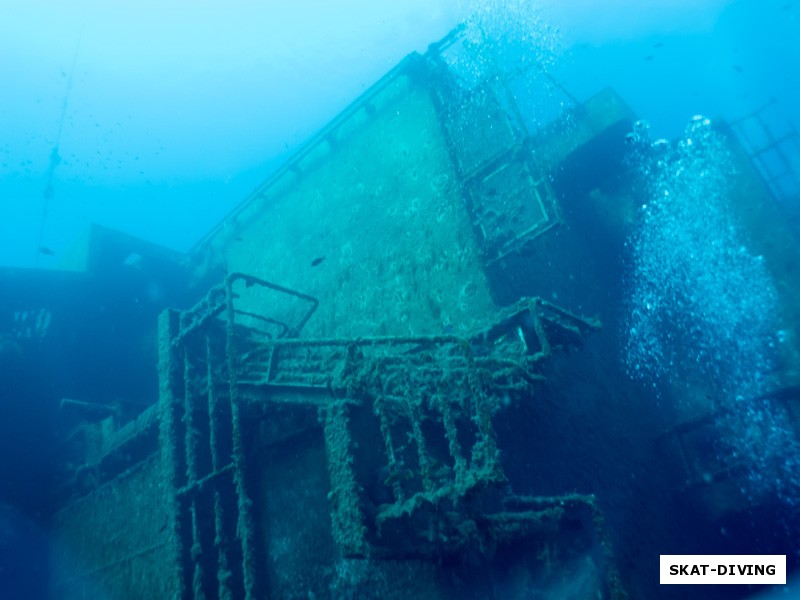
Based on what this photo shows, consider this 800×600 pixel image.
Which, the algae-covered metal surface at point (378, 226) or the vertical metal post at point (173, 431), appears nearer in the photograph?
the vertical metal post at point (173, 431)

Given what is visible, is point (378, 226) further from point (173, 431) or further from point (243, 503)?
point (243, 503)

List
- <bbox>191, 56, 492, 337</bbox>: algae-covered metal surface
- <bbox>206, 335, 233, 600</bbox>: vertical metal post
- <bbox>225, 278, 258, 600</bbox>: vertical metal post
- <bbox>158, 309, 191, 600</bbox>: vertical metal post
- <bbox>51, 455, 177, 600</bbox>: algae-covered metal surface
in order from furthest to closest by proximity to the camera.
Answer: <bbox>191, 56, 492, 337</bbox>: algae-covered metal surface, <bbox>51, 455, 177, 600</bbox>: algae-covered metal surface, <bbox>158, 309, 191, 600</bbox>: vertical metal post, <bbox>206, 335, 233, 600</bbox>: vertical metal post, <bbox>225, 278, 258, 600</bbox>: vertical metal post

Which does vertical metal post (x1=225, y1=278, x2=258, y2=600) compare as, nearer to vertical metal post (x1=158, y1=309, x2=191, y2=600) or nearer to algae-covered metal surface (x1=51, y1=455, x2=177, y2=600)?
vertical metal post (x1=158, y1=309, x2=191, y2=600)

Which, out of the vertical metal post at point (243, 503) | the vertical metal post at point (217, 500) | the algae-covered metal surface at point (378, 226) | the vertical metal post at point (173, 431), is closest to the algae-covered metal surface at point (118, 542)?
the vertical metal post at point (173, 431)

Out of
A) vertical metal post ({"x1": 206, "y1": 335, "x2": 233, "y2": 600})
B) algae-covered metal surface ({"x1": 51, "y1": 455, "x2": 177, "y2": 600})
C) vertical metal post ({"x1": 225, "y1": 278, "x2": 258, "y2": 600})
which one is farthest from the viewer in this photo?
algae-covered metal surface ({"x1": 51, "y1": 455, "x2": 177, "y2": 600})

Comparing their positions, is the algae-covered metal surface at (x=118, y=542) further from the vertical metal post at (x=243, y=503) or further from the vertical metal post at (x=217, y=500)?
the vertical metal post at (x=243, y=503)

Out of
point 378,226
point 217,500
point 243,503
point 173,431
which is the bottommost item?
point 243,503

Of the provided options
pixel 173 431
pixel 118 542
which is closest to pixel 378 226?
pixel 173 431

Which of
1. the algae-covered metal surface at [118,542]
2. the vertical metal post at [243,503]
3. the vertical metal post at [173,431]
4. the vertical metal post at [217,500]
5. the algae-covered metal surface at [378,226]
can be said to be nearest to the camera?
the vertical metal post at [243,503]

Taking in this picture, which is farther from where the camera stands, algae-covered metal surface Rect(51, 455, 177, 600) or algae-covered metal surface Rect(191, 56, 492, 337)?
algae-covered metal surface Rect(191, 56, 492, 337)

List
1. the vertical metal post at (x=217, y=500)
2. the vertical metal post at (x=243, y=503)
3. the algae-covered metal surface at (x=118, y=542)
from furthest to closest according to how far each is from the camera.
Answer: the algae-covered metal surface at (x=118, y=542), the vertical metal post at (x=217, y=500), the vertical metal post at (x=243, y=503)

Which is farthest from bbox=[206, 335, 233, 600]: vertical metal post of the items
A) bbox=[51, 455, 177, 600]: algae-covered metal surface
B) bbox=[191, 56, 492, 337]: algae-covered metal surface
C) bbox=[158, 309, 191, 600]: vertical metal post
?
bbox=[191, 56, 492, 337]: algae-covered metal surface

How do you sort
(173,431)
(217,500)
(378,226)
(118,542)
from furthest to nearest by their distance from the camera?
(378,226) < (118,542) < (173,431) < (217,500)

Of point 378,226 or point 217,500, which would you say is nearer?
point 217,500
